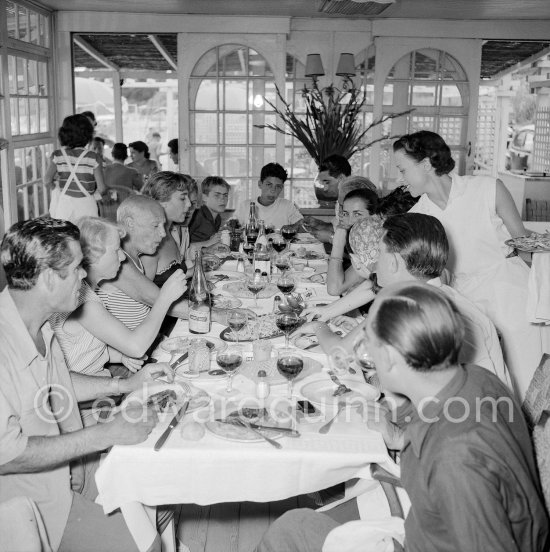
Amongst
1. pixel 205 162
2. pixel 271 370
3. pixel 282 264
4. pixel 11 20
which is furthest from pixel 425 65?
pixel 271 370

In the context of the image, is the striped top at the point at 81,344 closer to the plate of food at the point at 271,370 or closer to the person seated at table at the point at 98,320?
the person seated at table at the point at 98,320

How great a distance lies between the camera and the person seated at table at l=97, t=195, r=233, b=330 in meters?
2.64

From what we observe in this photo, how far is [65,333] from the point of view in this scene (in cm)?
218

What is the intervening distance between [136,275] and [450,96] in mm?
4926

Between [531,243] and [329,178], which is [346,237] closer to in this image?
[531,243]

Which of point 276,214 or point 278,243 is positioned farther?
point 276,214

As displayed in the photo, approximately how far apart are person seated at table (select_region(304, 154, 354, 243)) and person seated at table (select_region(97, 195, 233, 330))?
6.46 ft

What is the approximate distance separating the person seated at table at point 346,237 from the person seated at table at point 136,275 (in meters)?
0.67

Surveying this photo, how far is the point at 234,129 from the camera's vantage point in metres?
6.70

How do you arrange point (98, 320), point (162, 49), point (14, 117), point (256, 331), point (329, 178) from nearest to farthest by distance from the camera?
point (98, 320) → point (256, 331) → point (329, 178) → point (14, 117) → point (162, 49)

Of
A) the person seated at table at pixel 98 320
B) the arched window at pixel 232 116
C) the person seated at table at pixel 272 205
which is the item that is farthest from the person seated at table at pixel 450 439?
the arched window at pixel 232 116

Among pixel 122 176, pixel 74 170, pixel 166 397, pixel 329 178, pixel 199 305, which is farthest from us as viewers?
pixel 122 176

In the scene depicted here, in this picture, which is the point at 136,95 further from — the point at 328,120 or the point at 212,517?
the point at 212,517

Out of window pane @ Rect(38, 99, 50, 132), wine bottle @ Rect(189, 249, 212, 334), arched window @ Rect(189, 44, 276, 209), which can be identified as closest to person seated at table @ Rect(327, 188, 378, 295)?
wine bottle @ Rect(189, 249, 212, 334)
